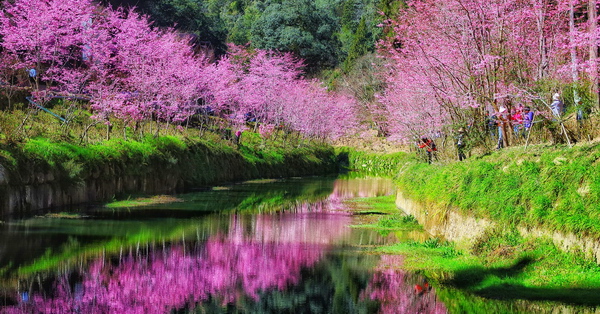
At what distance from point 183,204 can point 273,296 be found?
15075mm

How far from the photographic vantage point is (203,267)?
1324cm

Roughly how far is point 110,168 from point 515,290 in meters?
17.6

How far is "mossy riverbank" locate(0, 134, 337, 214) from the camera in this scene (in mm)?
19656

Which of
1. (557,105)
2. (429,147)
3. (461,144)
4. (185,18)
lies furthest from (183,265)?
(185,18)

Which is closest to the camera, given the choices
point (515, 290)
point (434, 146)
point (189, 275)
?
point (515, 290)

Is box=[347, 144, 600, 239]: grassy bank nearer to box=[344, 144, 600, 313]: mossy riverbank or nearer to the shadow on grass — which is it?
box=[344, 144, 600, 313]: mossy riverbank

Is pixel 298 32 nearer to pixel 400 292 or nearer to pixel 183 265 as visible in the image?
pixel 183 265

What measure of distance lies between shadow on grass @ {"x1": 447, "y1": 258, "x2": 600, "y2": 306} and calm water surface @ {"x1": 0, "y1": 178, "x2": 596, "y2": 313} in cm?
36

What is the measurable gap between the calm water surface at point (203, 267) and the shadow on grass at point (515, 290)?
1.19 feet

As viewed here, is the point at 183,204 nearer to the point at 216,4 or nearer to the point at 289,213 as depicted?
the point at 289,213

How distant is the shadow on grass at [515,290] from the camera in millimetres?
9867

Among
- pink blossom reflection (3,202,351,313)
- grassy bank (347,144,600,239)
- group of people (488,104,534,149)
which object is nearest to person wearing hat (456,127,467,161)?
group of people (488,104,534,149)

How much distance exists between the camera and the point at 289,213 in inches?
943

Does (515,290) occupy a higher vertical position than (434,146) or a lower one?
lower
